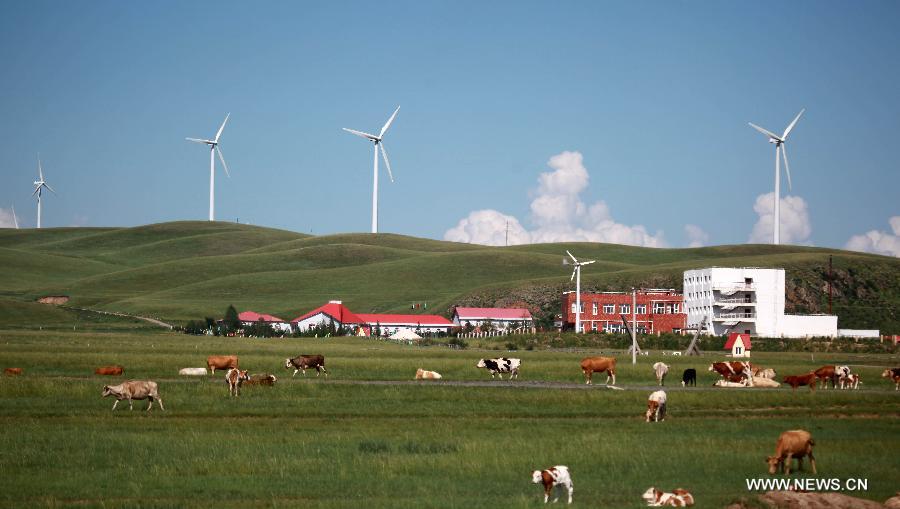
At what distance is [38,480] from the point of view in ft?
90.0

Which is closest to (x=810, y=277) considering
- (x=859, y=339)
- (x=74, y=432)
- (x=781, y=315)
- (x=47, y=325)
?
(x=781, y=315)

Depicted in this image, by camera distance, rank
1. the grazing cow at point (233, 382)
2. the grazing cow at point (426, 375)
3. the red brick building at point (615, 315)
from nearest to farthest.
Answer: the grazing cow at point (233, 382) → the grazing cow at point (426, 375) → the red brick building at point (615, 315)

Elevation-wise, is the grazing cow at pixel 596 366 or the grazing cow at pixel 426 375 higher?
the grazing cow at pixel 596 366

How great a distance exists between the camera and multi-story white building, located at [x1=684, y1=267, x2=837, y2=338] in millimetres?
143875

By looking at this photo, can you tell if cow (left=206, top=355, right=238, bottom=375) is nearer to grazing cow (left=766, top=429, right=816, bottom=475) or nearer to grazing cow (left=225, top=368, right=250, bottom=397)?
grazing cow (left=225, top=368, right=250, bottom=397)

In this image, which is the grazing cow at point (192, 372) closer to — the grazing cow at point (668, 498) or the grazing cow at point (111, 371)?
the grazing cow at point (111, 371)

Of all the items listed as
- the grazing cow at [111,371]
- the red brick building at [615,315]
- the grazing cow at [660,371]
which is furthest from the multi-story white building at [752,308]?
the grazing cow at [111,371]

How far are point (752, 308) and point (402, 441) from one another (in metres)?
117

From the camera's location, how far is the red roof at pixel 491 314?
16875 cm

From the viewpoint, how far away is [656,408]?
41.4 meters

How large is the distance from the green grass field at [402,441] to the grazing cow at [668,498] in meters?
0.37

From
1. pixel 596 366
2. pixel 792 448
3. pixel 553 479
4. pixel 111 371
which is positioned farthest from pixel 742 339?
pixel 553 479

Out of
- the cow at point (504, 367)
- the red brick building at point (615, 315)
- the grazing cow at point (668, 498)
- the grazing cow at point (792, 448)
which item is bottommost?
the grazing cow at point (668, 498)

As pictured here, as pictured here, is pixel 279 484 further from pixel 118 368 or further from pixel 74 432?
pixel 118 368
